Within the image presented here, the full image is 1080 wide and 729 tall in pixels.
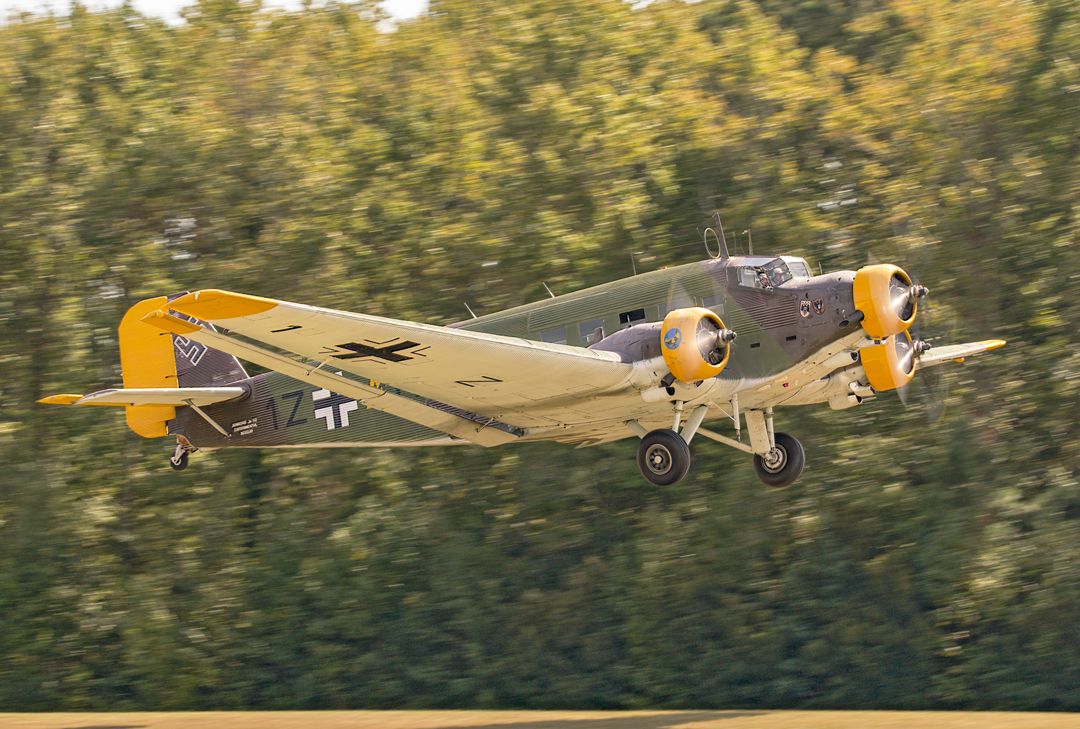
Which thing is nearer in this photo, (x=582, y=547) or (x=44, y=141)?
(x=582, y=547)

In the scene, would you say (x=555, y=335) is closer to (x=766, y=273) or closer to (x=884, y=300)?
(x=766, y=273)

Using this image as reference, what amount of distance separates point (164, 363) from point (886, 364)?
1084 cm

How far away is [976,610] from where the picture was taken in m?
21.5

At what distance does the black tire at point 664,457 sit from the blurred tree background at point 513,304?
6.65 m

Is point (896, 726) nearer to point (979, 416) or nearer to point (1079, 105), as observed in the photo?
point (979, 416)

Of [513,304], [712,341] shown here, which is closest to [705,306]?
[712,341]

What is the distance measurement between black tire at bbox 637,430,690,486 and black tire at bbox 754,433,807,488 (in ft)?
7.51

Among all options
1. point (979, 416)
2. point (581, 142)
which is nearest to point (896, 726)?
point (979, 416)

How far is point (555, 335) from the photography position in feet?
54.3

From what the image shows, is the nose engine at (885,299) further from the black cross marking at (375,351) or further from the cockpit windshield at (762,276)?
the black cross marking at (375,351)

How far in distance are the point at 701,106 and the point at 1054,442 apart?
8606 mm

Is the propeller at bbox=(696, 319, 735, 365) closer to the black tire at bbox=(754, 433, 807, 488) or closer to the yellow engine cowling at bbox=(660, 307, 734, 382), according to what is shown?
the yellow engine cowling at bbox=(660, 307, 734, 382)

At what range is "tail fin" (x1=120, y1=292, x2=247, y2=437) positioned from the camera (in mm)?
19547

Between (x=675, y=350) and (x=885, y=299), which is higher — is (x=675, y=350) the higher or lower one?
the lower one
